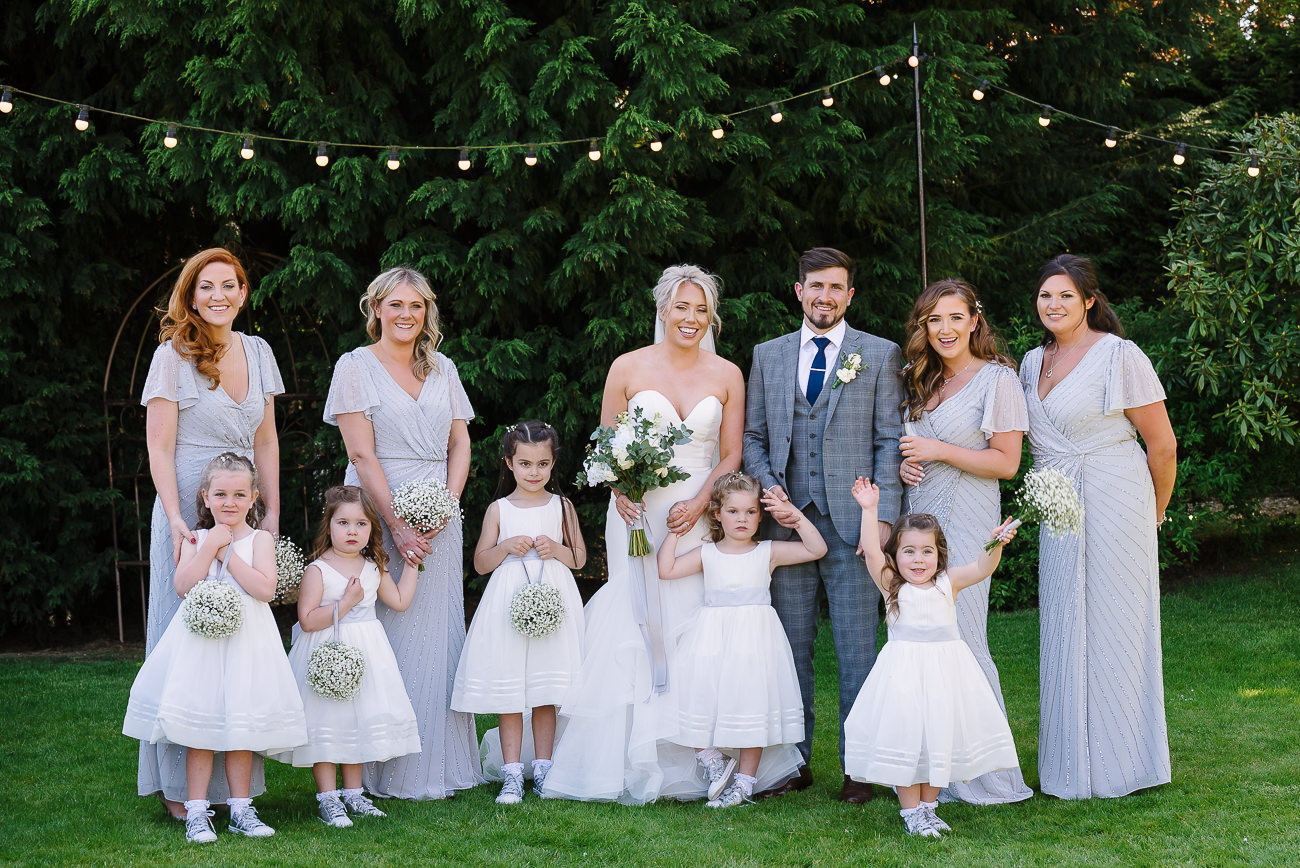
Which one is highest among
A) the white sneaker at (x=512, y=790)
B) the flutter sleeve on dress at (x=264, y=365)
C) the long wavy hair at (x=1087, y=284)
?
the long wavy hair at (x=1087, y=284)

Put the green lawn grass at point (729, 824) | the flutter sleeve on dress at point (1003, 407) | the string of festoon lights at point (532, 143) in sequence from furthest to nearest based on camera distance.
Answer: the string of festoon lights at point (532, 143)
the flutter sleeve on dress at point (1003, 407)
the green lawn grass at point (729, 824)

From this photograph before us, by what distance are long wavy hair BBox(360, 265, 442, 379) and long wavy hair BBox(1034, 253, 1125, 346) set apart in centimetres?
255

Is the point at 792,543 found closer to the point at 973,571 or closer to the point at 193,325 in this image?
the point at 973,571

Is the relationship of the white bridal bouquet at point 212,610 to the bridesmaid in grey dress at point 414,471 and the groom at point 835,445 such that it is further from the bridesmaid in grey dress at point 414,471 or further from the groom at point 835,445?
the groom at point 835,445

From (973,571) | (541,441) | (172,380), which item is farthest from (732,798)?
(172,380)

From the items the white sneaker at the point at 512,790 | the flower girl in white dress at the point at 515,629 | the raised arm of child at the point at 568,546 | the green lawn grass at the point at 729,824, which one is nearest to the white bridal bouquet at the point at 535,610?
the flower girl in white dress at the point at 515,629

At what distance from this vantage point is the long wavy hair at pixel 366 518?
4629 millimetres

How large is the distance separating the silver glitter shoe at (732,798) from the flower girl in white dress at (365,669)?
1203 millimetres

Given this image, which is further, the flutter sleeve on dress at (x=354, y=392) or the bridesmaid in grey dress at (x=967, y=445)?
the flutter sleeve on dress at (x=354, y=392)

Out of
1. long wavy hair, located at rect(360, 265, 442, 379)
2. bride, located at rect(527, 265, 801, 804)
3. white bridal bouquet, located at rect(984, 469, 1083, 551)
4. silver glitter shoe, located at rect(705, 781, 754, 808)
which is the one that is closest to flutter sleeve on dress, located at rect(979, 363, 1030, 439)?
white bridal bouquet, located at rect(984, 469, 1083, 551)

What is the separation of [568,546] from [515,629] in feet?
1.49

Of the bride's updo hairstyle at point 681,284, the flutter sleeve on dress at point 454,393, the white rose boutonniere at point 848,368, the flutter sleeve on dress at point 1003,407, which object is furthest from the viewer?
the flutter sleeve on dress at point 454,393

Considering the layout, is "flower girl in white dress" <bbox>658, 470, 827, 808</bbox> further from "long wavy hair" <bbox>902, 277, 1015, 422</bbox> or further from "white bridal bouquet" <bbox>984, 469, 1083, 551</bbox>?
"white bridal bouquet" <bbox>984, 469, 1083, 551</bbox>

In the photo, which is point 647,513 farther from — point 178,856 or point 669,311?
point 178,856
